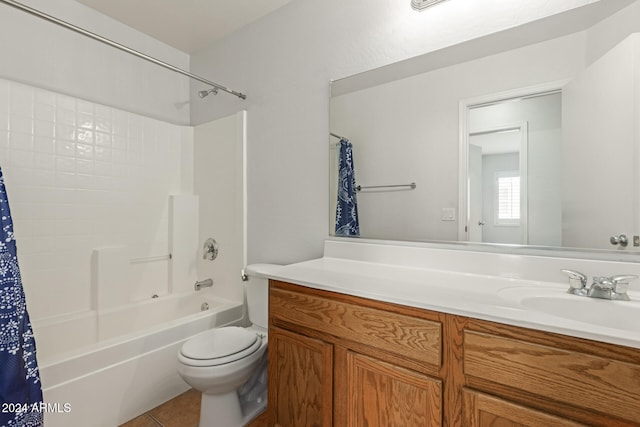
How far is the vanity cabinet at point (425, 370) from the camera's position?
70 cm

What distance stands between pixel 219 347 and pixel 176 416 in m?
0.53

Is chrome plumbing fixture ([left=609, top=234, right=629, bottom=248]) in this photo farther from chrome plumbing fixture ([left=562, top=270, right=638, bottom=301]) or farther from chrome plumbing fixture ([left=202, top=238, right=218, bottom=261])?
chrome plumbing fixture ([left=202, top=238, right=218, bottom=261])

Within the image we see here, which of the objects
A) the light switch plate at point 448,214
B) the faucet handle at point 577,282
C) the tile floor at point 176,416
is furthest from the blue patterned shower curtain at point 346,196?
the tile floor at point 176,416

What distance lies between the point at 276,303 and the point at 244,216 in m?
1.01

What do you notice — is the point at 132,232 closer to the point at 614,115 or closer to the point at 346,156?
the point at 346,156

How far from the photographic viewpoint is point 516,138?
1.23m

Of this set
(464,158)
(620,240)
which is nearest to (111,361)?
(464,158)

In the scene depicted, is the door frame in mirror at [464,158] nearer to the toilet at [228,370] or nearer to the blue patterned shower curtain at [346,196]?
the blue patterned shower curtain at [346,196]

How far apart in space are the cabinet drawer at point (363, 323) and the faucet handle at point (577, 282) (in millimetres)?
492

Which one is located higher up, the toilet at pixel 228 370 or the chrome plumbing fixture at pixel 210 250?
the chrome plumbing fixture at pixel 210 250

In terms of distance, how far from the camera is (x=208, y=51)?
8.03 feet

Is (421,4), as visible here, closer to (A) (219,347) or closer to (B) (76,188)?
(A) (219,347)

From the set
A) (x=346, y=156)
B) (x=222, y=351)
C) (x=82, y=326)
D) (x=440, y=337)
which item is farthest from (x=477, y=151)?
(x=82, y=326)

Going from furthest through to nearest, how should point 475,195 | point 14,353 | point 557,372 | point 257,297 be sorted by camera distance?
point 257,297
point 475,195
point 14,353
point 557,372
